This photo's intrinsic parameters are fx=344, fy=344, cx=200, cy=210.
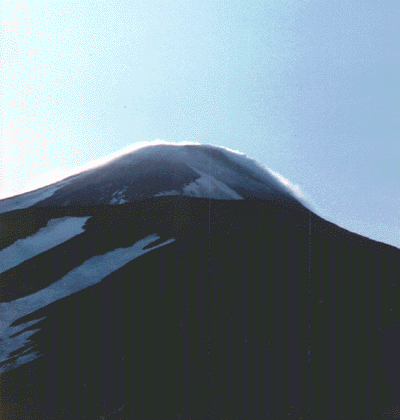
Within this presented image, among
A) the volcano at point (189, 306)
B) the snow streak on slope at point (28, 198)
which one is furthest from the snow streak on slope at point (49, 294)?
the snow streak on slope at point (28, 198)

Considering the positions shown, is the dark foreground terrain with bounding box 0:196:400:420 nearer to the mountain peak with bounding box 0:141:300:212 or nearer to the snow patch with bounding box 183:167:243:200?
the snow patch with bounding box 183:167:243:200

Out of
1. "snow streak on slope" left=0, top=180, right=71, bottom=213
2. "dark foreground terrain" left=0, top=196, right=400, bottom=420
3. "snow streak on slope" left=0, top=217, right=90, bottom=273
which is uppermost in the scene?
"snow streak on slope" left=0, top=180, right=71, bottom=213

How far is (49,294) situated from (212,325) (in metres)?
9.18

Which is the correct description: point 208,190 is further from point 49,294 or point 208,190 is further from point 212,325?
point 212,325

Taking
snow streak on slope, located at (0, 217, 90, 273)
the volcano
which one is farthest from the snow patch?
snow streak on slope, located at (0, 217, 90, 273)

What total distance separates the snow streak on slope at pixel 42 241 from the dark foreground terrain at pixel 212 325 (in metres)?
0.87

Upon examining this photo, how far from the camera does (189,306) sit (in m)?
15.9

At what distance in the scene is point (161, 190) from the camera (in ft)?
91.9

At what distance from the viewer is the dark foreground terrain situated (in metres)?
11.0

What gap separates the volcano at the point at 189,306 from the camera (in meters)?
11.2

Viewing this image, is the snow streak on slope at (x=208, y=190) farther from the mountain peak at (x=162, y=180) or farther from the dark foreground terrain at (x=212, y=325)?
the dark foreground terrain at (x=212, y=325)

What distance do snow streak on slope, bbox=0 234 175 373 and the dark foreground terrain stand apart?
498 millimetres

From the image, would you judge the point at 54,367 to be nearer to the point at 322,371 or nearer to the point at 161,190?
the point at 322,371

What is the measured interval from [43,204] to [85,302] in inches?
622
